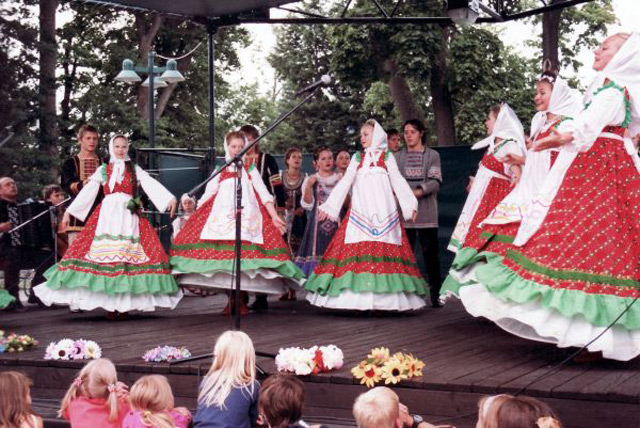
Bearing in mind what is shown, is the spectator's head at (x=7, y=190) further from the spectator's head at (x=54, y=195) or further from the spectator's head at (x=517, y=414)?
the spectator's head at (x=517, y=414)

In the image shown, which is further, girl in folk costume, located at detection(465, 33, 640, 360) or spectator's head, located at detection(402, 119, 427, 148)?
spectator's head, located at detection(402, 119, 427, 148)

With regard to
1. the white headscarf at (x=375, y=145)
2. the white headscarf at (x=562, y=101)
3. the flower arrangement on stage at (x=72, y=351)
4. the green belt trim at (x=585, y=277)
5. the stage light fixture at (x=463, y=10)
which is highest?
the stage light fixture at (x=463, y=10)

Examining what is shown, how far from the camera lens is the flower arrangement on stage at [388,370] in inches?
167

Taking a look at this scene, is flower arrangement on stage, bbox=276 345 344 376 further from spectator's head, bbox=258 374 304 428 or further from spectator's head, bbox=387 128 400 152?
spectator's head, bbox=387 128 400 152

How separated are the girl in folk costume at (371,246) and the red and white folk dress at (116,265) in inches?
49.9

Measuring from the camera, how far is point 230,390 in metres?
3.54

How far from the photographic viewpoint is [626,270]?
4422mm

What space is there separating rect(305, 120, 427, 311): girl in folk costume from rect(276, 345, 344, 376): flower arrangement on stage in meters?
2.42

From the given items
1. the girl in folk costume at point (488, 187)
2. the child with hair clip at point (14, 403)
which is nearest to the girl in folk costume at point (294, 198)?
the girl in folk costume at point (488, 187)

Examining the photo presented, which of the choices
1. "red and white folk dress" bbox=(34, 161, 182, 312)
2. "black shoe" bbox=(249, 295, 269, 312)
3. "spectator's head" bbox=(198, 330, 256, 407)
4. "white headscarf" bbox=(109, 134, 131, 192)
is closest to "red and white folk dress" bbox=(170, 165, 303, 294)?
"red and white folk dress" bbox=(34, 161, 182, 312)

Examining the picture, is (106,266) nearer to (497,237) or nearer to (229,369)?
(497,237)

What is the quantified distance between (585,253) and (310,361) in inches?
59.3

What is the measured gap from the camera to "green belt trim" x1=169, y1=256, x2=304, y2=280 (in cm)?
693

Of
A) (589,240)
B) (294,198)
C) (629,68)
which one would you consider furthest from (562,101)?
(294,198)
